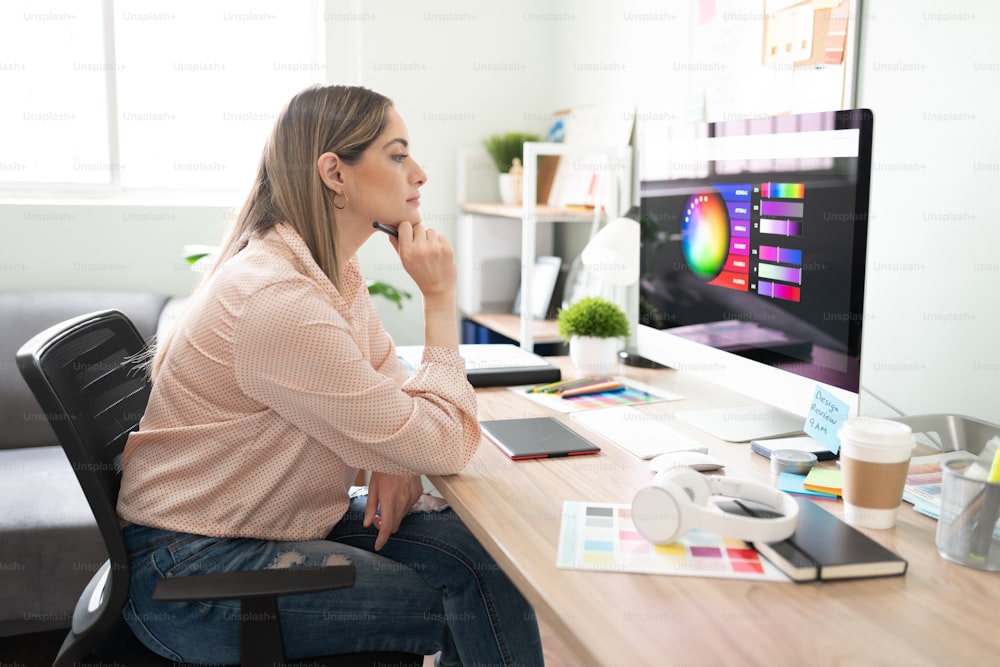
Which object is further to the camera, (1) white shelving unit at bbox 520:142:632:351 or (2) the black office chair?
(1) white shelving unit at bbox 520:142:632:351

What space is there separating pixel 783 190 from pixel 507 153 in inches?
71.9

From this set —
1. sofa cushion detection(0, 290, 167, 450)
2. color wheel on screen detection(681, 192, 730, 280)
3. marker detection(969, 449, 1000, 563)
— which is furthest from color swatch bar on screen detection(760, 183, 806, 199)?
sofa cushion detection(0, 290, 167, 450)

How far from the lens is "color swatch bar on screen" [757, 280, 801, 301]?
1.37m

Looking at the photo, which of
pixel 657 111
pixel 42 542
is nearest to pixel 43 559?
pixel 42 542

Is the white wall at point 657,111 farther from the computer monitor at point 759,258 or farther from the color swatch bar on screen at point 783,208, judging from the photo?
the color swatch bar on screen at point 783,208

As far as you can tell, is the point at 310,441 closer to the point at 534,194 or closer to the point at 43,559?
the point at 43,559

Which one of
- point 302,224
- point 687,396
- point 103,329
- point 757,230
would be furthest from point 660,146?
point 103,329

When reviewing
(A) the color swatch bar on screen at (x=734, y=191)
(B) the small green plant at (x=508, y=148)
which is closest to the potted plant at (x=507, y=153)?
(B) the small green plant at (x=508, y=148)

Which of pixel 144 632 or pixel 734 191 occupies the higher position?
pixel 734 191

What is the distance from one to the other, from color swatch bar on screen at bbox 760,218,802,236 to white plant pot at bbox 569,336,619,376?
1.81 feet

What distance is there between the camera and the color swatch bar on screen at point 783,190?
133cm

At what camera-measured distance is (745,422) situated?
5.11 ft

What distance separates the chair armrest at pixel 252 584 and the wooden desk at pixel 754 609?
0.63 ft

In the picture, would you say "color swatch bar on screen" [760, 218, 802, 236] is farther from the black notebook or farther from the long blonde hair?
the long blonde hair
